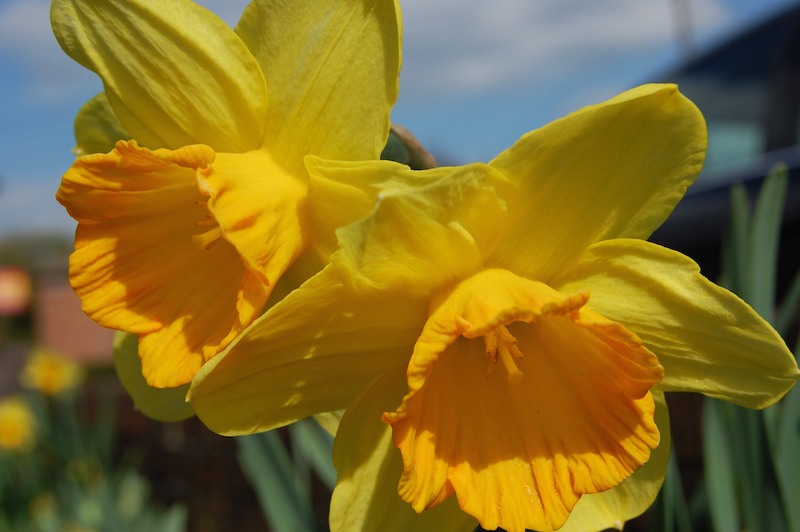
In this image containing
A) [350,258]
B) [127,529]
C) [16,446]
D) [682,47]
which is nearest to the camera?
[350,258]

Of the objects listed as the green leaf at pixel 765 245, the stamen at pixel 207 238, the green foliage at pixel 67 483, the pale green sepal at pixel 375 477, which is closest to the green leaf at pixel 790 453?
the green leaf at pixel 765 245

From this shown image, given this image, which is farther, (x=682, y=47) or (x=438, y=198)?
(x=682, y=47)

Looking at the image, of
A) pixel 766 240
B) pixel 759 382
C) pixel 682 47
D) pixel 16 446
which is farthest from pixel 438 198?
pixel 682 47

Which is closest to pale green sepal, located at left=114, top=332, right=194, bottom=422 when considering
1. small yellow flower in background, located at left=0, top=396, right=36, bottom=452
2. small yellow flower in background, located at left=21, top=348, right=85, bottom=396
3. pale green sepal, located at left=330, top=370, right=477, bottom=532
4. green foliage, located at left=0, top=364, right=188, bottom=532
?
pale green sepal, located at left=330, top=370, right=477, bottom=532

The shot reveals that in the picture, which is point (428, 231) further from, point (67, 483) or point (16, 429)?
point (16, 429)

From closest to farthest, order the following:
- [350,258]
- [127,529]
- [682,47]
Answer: [350,258], [127,529], [682,47]

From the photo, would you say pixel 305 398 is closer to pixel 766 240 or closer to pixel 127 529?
pixel 766 240

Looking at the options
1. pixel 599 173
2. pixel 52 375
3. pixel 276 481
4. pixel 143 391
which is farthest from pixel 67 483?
pixel 599 173

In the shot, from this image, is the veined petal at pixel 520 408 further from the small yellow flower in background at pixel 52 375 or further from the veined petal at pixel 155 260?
the small yellow flower in background at pixel 52 375
